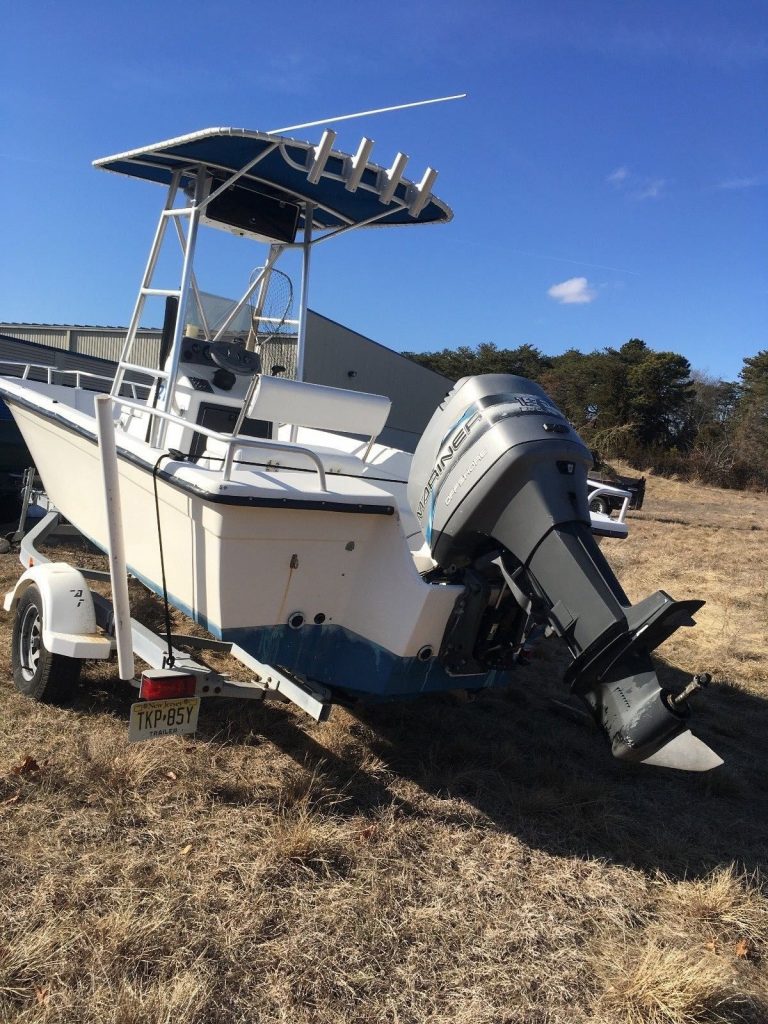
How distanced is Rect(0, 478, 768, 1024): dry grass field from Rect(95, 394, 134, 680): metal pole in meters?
0.59

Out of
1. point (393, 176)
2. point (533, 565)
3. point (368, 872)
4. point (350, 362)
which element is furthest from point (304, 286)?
point (350, 362)

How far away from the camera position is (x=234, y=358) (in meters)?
5.07

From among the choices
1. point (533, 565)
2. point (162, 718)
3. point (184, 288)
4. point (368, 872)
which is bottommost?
point (368, 872)

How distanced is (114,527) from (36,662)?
1.51 metres

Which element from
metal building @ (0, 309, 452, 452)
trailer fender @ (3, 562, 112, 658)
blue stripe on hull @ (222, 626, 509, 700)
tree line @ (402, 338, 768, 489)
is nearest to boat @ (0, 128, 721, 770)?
blue stripe on hull @ (222, 626, 509, 700)

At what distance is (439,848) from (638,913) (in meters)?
0.77

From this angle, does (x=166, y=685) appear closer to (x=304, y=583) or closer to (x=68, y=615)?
(x=304, y=583)

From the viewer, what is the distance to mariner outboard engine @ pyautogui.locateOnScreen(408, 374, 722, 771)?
2656mm

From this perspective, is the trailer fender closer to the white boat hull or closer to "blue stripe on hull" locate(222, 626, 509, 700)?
the white boat hull

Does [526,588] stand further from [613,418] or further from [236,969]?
[613,418]

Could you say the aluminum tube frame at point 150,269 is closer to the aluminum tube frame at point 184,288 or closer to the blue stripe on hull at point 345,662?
the aluminum tube frame at point 184,288

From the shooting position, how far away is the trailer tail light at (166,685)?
299cm

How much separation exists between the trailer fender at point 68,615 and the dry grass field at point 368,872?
399mm

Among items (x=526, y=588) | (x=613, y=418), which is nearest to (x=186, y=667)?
(x=526, y=588)
